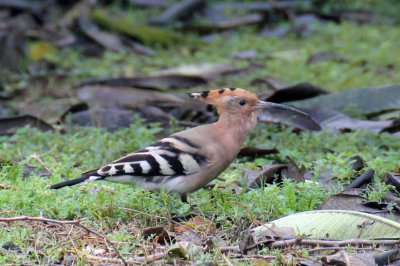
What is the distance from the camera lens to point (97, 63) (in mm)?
9969

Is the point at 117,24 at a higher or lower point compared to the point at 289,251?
lower

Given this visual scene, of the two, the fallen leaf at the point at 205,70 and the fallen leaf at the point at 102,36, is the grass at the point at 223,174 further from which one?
the fallen leaf at the point at 102,36

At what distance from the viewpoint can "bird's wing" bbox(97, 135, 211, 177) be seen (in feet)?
16.1

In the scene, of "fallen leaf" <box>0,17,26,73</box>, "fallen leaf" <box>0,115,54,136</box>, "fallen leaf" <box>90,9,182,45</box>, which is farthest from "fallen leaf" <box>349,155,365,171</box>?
"fallen leaf" <box>90,9,182,45</box>

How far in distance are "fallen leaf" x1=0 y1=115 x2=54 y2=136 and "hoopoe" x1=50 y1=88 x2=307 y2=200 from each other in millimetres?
2448

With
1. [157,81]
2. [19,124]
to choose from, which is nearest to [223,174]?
[19,124]

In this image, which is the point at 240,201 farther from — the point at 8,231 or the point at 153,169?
the point at 8,231

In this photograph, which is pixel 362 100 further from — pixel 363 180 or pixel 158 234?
pixel 158 234

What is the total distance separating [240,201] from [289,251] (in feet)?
2.57

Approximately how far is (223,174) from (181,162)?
0.96 metres

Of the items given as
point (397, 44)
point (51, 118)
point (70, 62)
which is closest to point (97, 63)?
point (70, 62)

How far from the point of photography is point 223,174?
593cm

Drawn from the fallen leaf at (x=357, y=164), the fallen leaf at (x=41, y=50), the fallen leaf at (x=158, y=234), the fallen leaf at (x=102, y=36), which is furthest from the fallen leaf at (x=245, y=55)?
the fallen leaf at (x=158, y=234)

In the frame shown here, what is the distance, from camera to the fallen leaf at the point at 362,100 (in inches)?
291
